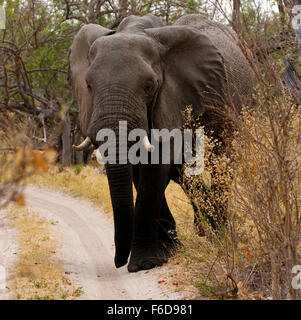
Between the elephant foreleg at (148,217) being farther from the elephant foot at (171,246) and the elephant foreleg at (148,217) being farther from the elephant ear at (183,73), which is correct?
the elephant ear at (183,73)

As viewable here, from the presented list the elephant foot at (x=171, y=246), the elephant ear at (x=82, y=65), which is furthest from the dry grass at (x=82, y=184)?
the elephant ear at (x=82, y=65)

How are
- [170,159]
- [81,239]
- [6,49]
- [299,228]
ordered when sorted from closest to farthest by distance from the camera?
1. [299,228]
2. [170,159]
3. [81,239]
4. [6,49]

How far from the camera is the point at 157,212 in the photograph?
604 centimetres

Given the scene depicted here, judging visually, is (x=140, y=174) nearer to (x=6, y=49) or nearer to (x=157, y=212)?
(x=157, y=212)

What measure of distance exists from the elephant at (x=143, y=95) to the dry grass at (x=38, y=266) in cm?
67

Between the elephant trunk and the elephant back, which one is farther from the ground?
the elephant back

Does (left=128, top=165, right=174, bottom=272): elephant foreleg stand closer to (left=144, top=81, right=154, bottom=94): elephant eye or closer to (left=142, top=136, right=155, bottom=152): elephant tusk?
(left=142, top=136, right=155, bottom=152): elephant tusk

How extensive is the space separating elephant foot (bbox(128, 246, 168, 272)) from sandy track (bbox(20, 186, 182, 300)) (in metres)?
0.09

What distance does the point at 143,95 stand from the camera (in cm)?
559

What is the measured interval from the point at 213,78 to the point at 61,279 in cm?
291

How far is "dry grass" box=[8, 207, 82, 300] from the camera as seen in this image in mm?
5047

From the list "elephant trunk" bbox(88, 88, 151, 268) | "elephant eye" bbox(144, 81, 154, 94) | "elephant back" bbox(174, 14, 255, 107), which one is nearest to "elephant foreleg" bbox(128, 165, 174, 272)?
"elephant trunk" bbox(88, 88, 151, 268)
